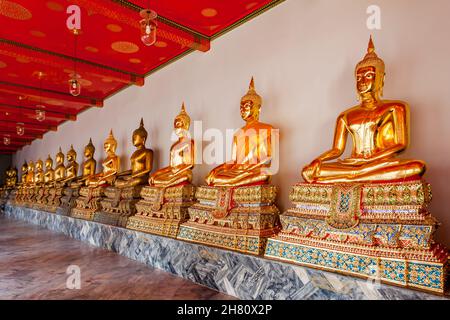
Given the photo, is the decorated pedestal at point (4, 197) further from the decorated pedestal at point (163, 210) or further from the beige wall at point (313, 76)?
the decorated pedestal at point (163, 210)

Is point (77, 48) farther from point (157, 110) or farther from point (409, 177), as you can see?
point (409, 177)

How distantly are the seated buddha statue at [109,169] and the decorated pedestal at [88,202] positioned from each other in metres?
0.11

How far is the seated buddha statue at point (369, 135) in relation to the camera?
2.22 meters

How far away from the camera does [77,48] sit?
15.4 feet

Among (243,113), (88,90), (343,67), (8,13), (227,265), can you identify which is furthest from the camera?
(88,90)

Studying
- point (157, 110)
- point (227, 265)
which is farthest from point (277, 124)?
point (157, 110)

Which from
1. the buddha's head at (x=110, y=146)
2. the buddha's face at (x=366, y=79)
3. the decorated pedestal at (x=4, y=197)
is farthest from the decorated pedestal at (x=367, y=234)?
the decorated pedestal at (x=4, y=197)

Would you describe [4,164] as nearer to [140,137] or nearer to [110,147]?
[110,147]

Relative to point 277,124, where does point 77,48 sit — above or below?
above

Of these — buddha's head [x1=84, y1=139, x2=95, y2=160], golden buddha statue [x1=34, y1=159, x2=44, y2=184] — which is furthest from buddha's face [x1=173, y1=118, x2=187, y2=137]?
golden buddha statue [x1=34, y1=159, x2=44, y2=184]

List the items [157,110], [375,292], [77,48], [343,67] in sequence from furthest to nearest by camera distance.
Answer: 1. [157,110]
2. [77,48]
3. [343,67]
4. [375,292]
